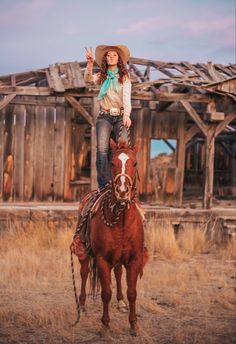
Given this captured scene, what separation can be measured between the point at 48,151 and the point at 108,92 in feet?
27.8

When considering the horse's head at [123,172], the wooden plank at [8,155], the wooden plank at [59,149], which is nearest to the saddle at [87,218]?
the horse's head at [123,172]

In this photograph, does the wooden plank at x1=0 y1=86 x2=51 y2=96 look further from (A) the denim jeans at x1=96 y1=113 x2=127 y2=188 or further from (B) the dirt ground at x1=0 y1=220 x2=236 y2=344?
(A) the denim jeans at x1=96 y1=113 x2=127 y2=188

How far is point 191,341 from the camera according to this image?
6.12m

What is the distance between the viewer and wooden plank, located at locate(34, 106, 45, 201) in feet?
48.2

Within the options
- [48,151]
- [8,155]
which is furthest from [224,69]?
[8,155]

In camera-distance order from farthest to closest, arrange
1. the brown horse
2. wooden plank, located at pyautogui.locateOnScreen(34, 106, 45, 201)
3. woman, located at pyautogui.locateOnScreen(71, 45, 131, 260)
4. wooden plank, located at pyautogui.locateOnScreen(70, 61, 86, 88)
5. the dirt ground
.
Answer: wooden plank, located at pyautogui.locateOnScreen(34, 106, 45, 201) → wooden plank, located at pyautogui.locateOnScreen(70, 61, 86, 88) → woman, located at pyautogui.locateOnScreen(71, 45, 131, 260) → the dirt ground → the brown horse

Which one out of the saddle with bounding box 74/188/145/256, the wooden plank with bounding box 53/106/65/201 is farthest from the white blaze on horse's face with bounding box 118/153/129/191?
the wooden plank with bounding box 53/106/65/201

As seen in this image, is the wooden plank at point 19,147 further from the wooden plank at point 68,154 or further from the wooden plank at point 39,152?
the wooden plank at point 68,154

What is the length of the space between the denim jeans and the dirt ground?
5.91 feet

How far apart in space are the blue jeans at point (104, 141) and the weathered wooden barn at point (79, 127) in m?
6.50

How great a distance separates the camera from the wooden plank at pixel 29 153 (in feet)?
48.1

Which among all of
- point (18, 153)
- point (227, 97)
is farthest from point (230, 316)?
point (18, 153)

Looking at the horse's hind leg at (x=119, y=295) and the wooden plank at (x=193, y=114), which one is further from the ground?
the wooden plank at (x=193, y=114)

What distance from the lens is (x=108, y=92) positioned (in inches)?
256
